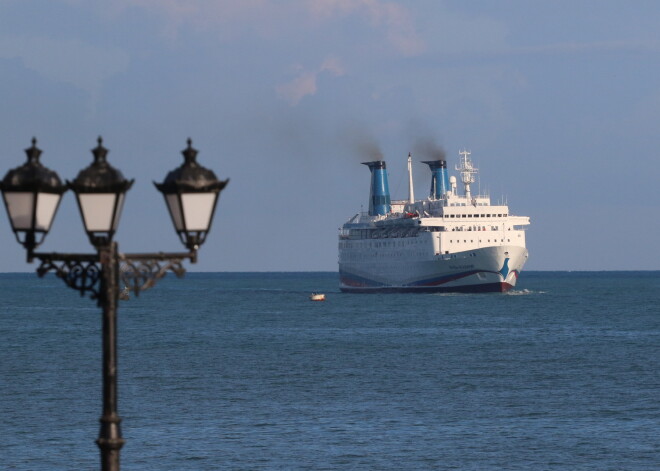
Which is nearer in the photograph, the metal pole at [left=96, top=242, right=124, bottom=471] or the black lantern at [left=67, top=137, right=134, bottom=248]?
the black lantern at [left=67, top=137, right=134, bottom=248]

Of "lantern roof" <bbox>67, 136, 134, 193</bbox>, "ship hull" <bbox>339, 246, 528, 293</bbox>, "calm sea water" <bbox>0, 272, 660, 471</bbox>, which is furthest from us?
"ship hull" <bbox>339, 246, 528, 293</bbox>

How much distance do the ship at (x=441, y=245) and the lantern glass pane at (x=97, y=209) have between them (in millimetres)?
102070

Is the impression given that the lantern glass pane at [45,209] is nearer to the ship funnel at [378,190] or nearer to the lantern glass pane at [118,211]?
the lantern glass pane at [118,211]

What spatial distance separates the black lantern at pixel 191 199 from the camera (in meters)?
7.54

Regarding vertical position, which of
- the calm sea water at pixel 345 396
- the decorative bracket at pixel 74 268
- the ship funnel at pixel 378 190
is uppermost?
the ship funnel at pixel 378 190

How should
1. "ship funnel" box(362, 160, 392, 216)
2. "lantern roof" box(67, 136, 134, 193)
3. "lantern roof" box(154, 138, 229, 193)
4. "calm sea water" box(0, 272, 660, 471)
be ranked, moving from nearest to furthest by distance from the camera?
1. "lantern roof" box(67, 136, 134, 193)
2. "lantern roof" box(154, 138, 229, 193)
3. "calm sea water" box(0, 272, 660, 471)
4. "ship funnel" box(362, 160, 392, 216)

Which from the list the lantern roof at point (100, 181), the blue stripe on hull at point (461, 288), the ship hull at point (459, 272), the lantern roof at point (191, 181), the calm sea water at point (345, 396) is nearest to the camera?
the lantern roof at point (100, 181)

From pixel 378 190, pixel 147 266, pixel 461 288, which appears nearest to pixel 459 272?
pixel 461 288

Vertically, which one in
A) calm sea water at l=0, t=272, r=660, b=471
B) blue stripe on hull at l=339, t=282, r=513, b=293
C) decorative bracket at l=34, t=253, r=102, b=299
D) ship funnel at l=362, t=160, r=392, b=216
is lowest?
calm sea water at l=0, t=272, r=660, b=471

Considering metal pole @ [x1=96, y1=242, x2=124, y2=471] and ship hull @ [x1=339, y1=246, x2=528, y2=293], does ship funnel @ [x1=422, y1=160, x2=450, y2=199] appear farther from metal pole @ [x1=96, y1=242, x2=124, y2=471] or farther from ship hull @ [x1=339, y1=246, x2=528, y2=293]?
metal pole @ [x1=96, y1=242, x2=124, y2=471]

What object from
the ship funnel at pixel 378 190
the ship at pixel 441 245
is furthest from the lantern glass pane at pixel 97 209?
the ship funnel at pixel 378 190

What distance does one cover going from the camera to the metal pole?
7551mm

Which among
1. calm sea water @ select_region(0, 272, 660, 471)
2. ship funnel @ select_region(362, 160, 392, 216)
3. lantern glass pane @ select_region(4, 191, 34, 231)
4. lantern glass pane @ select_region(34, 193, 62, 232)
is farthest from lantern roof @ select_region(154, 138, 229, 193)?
ship funnel @ select_region(362, 160, 392, 216)

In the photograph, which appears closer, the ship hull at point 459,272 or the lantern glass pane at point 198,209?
the lantern glass pane at point 198,209
